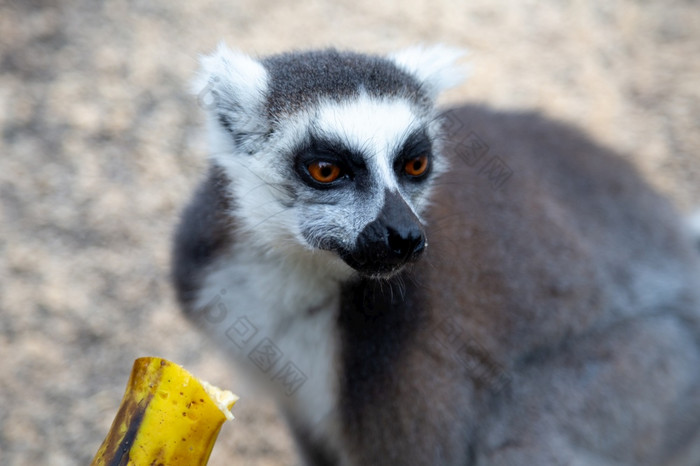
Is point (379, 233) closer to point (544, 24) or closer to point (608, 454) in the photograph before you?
point (608, 454)

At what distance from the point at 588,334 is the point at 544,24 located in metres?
4.31

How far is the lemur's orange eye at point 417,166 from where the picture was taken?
2824 mm

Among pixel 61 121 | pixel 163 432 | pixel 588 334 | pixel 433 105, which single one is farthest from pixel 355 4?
Result: pixel 163 432

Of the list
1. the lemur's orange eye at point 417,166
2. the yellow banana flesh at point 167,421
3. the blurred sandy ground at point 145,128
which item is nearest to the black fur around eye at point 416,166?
the lemur's orange eye at point 417,166

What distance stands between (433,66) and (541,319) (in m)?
1.43

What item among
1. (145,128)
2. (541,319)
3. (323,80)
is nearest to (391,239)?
(323,80)

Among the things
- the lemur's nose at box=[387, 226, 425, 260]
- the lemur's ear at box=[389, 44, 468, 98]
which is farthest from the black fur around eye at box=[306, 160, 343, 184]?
→ the lemur's ear at box=[389, 44, 468, 98]

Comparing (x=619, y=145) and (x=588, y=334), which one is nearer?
(x=588, y=334)

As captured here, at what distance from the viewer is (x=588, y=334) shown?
12.1 ft

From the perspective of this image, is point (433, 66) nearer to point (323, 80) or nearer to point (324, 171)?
point (323, 80)

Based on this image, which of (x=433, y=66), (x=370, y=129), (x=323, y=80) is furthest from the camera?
(x=433, y=66)

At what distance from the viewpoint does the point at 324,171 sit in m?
2.69

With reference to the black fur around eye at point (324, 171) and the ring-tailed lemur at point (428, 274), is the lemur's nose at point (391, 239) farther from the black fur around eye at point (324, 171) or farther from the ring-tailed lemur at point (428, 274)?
the black fur around eye at point (324, 171)

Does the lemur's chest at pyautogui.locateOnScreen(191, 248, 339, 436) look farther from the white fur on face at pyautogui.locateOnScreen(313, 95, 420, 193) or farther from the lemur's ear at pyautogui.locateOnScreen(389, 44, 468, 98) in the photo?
the lemur's ear at pyautogui.locateOnScreen(389, 44, 468, 98)
